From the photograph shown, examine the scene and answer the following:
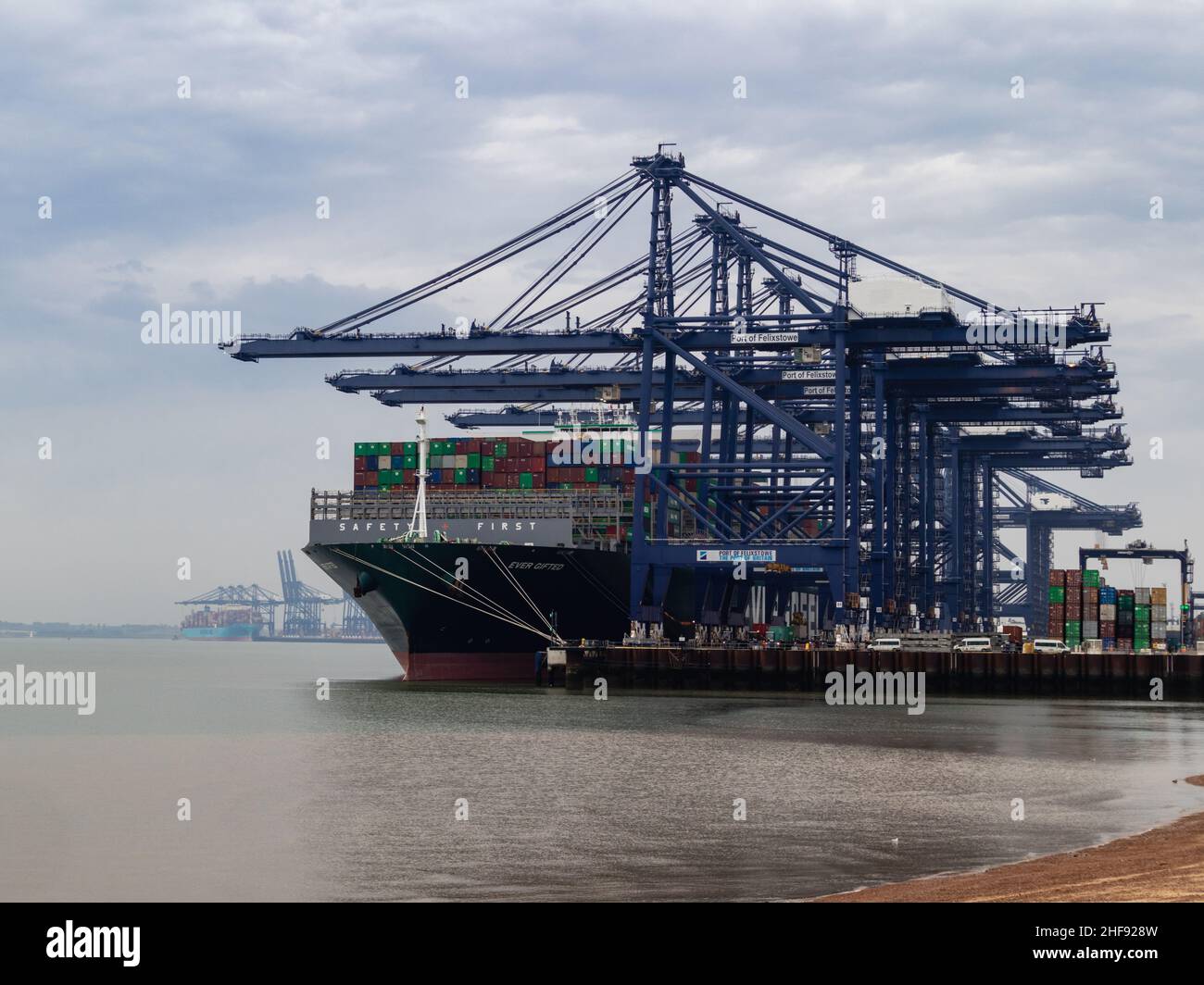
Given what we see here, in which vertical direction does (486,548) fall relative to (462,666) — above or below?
above

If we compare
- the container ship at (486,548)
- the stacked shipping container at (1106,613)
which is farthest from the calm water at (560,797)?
the stacked shipping container at (1106,613)

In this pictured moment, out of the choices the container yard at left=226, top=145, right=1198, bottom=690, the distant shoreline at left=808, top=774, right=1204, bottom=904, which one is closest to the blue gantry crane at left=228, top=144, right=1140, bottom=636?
the container yard at left=226, top=145, right=1198, bottom=690

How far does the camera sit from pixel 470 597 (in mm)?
67250

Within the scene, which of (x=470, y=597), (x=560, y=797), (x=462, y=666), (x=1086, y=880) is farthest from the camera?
(x=462, y=666)

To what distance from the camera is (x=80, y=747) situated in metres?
43.7

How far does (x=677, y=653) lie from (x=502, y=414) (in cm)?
2552

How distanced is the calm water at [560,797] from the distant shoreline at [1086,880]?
1191 mm

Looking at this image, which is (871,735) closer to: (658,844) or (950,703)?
(950,703)

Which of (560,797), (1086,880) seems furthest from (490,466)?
(1086,880)

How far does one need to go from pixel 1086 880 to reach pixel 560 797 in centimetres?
1427

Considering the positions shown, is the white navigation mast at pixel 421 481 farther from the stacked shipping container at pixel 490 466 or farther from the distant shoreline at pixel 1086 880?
the distant shoreline at pixel 1086 880

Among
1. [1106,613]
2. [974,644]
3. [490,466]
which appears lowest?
[974,644]

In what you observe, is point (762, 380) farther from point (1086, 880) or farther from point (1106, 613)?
point (1086, 880)

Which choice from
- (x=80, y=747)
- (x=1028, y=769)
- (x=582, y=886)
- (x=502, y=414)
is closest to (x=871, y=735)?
(x=1028, y=769)
